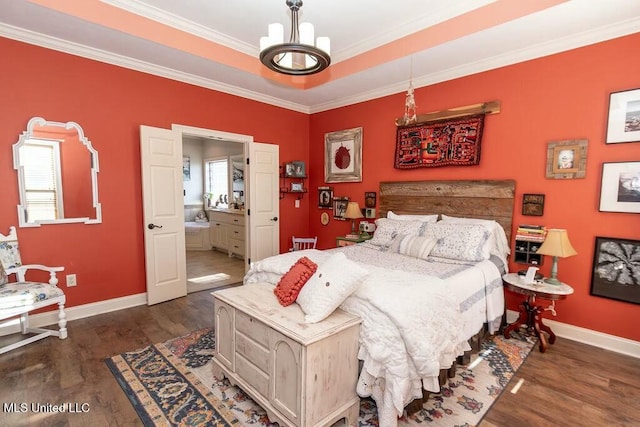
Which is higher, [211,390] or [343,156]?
[343,156]

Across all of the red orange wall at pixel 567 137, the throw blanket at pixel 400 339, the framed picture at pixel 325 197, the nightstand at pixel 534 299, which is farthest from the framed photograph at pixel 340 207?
the throw blanket at pixel 400 339

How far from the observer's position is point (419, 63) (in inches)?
128

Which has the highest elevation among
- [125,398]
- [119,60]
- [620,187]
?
[119,60]

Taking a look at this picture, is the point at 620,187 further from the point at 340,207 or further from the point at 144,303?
the point at 144,303

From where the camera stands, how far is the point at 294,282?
6.58ft

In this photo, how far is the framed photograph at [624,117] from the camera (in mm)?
2467

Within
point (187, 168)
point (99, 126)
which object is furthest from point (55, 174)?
point (187, 168)

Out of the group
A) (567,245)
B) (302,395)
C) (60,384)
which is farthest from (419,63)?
(60,384)

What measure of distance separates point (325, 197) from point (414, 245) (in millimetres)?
2262

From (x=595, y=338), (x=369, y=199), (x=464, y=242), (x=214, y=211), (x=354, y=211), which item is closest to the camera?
(x=595, y=338)

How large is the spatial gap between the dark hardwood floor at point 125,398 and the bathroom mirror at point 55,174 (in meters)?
1.12

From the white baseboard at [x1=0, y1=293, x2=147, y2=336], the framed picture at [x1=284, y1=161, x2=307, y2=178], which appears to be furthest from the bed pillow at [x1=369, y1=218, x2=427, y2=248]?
the white baseboard at [x1=0, y1=293, x2=147, y2=336]

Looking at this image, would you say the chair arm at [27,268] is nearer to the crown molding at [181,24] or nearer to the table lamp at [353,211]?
the crown molding at [181,24]

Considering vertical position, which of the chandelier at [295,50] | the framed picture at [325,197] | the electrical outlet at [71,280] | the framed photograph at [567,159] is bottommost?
the electrical outlet at [71,280]
